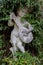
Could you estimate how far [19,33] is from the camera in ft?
10.7

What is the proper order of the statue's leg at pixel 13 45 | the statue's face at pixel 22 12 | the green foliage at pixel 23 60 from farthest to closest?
the statue's face at pixel 22 12
the statue's leg at pixel 13 45
the green foliage at pixel 23 60

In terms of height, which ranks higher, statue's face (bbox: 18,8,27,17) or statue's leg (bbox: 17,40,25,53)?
statue's face (bbox: 18,8,27,17)

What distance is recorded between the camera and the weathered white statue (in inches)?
127

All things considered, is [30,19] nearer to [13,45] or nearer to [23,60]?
[13,45]

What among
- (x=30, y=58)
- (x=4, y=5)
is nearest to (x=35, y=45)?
(x=30, y=58)

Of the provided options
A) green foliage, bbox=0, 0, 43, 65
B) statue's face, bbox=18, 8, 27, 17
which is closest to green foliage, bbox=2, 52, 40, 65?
green foliage, bbox=0, 0, 43, 65

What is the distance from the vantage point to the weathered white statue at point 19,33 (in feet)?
10.5

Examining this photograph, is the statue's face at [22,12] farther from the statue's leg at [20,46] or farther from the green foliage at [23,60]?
the green foliage at [23,60]

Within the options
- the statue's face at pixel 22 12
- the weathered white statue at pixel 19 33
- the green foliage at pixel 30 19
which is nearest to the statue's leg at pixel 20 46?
the weathered white statue at pixel 19 33

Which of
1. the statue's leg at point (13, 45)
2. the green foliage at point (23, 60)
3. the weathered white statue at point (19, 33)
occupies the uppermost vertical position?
the weathered white statue at point (19, 33)

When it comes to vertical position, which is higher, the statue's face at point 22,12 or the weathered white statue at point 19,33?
the statue's face at point 22,12

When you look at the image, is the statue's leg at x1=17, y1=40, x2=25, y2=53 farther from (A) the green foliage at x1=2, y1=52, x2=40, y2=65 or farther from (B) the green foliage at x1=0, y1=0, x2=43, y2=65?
(B) the green foliage at x1=0, y1=0, x2=43, y2=65

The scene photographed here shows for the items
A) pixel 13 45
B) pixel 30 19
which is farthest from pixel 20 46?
pixel 30 19

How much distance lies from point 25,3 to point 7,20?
39 cm
